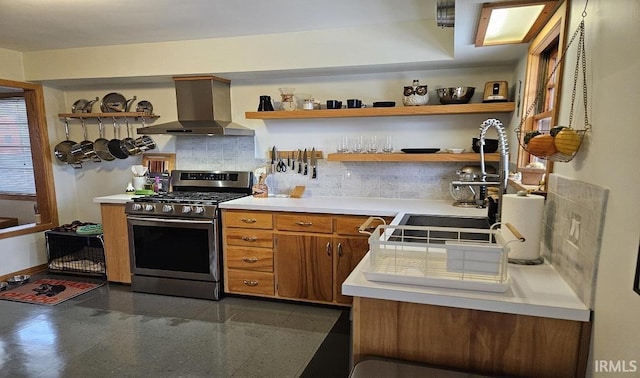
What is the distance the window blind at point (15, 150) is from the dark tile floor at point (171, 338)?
239 cm

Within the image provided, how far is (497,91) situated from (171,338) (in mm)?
3070

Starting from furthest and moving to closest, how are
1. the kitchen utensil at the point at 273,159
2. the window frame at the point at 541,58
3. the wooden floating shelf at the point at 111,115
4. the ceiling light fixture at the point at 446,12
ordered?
1. the wooden floating shelf at the point at 111,115
2. the kitchen utensil at the point at 273,159
3. the ceiling light fixture at the point at 446,12
4. the window frame at the point at 541,58

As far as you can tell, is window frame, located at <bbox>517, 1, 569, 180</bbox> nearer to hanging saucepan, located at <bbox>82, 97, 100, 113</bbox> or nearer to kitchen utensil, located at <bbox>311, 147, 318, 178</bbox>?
kitchen utensil, located at <bbox>311, 147, 318, 178</bbox>

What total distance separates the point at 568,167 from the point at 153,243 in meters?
3.25

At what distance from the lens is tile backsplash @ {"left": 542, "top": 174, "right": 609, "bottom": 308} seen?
1090 millimetres

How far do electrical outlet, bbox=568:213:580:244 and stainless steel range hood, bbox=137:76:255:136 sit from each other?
2.81 metres

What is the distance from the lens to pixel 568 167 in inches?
54.1

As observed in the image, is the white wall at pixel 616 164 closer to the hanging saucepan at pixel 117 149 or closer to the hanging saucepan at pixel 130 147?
the hanging saucepan at pixel 130 147

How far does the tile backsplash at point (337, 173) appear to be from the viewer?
3.31 meters

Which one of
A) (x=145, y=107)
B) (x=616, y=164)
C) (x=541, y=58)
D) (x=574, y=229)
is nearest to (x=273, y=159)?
(x=145, y=107)

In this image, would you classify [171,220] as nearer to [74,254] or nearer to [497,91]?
[74,254]

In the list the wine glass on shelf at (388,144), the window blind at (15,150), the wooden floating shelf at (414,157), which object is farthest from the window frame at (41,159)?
the wine glass on shelf at (388,144)

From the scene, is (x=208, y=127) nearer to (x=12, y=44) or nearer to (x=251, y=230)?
(x=251, y=230)

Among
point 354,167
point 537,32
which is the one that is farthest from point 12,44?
point 537,32
